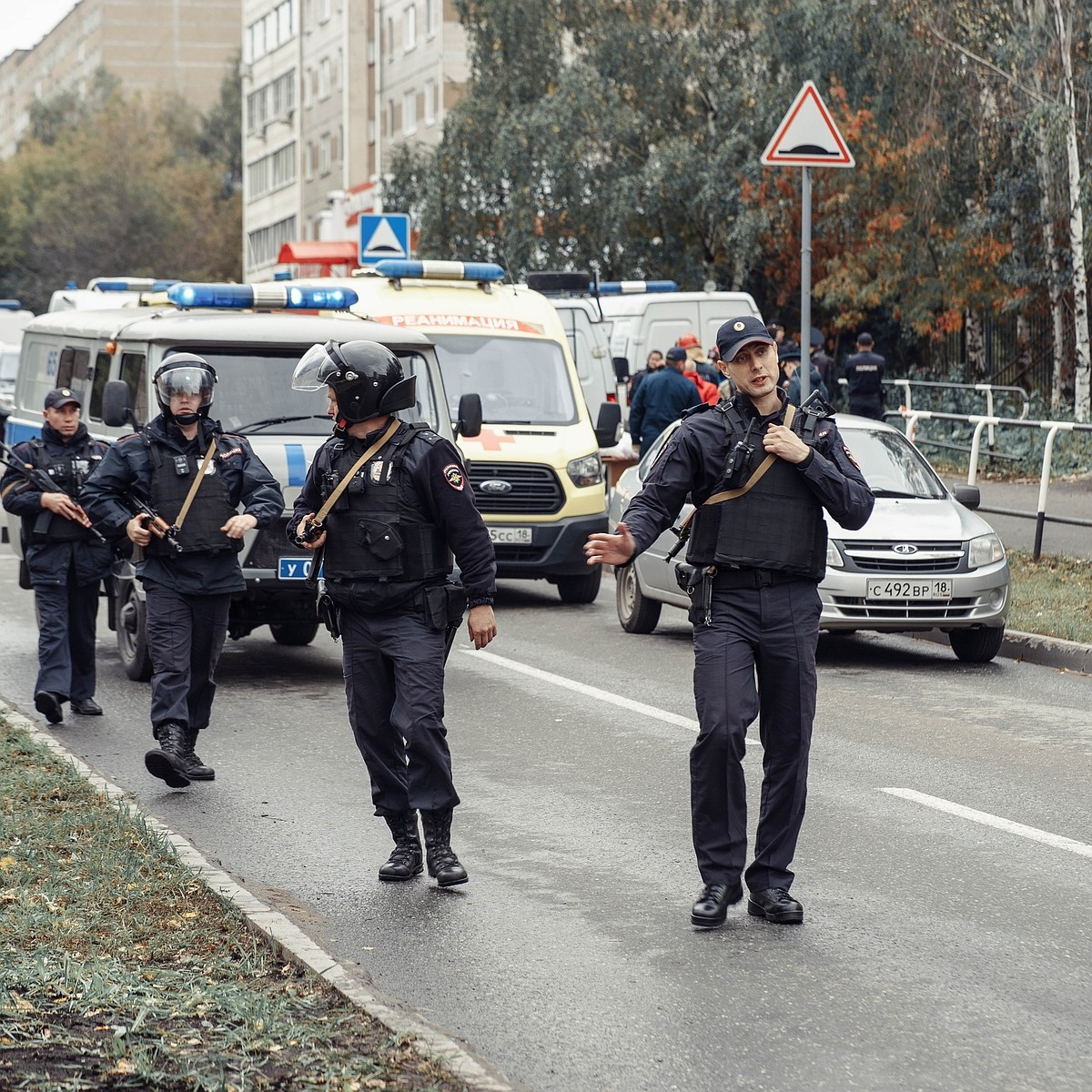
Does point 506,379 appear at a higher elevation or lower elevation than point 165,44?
lower

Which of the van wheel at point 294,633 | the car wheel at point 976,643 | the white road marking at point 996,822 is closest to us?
the white road marking at point 996,822

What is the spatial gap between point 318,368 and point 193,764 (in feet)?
8.69

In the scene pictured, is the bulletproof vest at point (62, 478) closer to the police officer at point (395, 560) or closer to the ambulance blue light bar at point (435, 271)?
the police officer at point (395, 560)

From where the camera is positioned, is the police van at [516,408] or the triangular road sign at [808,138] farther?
the police van at [516,408]

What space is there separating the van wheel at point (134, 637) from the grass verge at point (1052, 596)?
5750 millimetres

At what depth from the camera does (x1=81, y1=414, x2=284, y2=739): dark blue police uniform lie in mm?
8539

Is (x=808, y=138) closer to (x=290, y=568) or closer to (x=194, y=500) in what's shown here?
(x=290, y=568)

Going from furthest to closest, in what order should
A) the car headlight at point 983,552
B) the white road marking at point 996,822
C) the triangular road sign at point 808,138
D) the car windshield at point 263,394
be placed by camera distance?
1. the triangular road sign at point 808,138
2. the car headlight at point 983,552
3. the car windshield at point 263,394
4. the white road marking at point 996,822

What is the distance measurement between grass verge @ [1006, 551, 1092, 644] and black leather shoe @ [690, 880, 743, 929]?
7120 mm

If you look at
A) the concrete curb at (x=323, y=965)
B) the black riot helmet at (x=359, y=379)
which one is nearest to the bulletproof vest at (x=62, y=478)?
the concrete curb at (x=323, y=965)

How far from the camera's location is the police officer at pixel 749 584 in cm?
612

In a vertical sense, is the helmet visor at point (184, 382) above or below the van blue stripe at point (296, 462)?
above

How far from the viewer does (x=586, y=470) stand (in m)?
15.5

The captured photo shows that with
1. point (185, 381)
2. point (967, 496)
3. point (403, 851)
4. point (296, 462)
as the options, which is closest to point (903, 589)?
point (967, 496)
